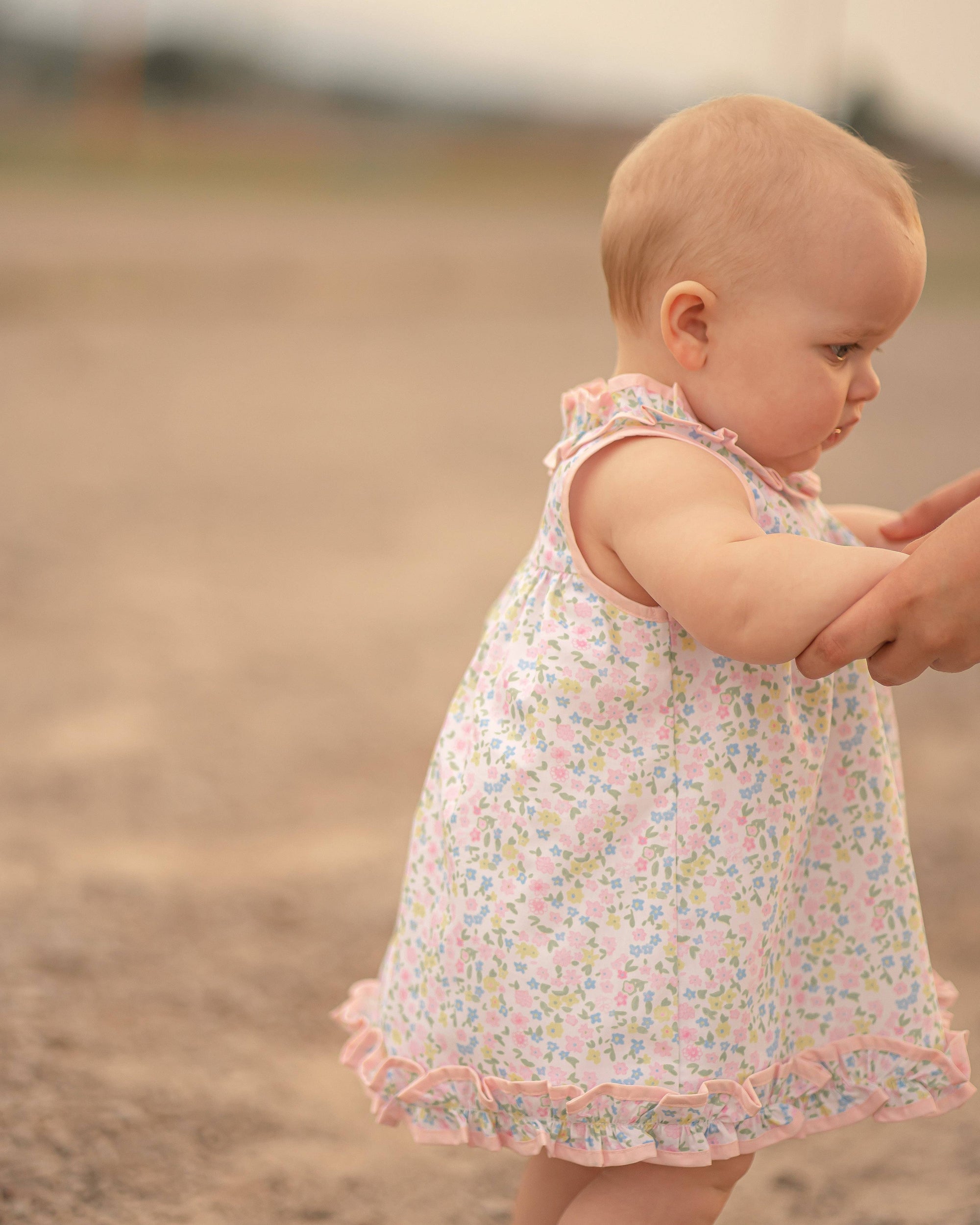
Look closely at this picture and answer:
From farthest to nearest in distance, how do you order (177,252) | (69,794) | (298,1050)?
1. (177,252)
2. (69,794)
3. (298,1050)

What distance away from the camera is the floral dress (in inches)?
42.5

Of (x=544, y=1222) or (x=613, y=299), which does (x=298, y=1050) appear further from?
(x=613, y=299)

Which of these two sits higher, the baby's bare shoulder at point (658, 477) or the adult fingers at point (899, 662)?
the baby's bare shoulder at point (658, 477)

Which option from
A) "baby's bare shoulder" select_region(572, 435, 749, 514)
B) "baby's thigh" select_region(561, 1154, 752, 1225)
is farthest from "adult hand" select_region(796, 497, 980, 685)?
"baby's thigh" select_region(561, 1154, 752, 1225)

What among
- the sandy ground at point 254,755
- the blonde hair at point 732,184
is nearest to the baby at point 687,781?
the blonde hair at point 732,184

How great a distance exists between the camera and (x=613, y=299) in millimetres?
1138

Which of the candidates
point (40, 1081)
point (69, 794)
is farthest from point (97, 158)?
point (40, 1081)

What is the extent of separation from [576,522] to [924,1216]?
0.96 metres

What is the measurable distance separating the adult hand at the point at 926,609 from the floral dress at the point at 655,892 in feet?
0.59

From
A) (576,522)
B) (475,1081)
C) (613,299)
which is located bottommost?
(475,1081)

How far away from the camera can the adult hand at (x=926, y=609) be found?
899 mm

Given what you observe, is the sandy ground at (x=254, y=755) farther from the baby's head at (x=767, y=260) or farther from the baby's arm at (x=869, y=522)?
the baby's head at (x=767, y=260)

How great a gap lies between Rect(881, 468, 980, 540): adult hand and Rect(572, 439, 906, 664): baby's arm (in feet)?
0.98

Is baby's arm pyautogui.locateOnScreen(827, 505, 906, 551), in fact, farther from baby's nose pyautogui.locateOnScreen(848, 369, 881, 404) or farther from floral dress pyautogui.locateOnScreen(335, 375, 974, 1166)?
baby's nose pyautogui.locateOnScreen(848, 369, 881, 404)
